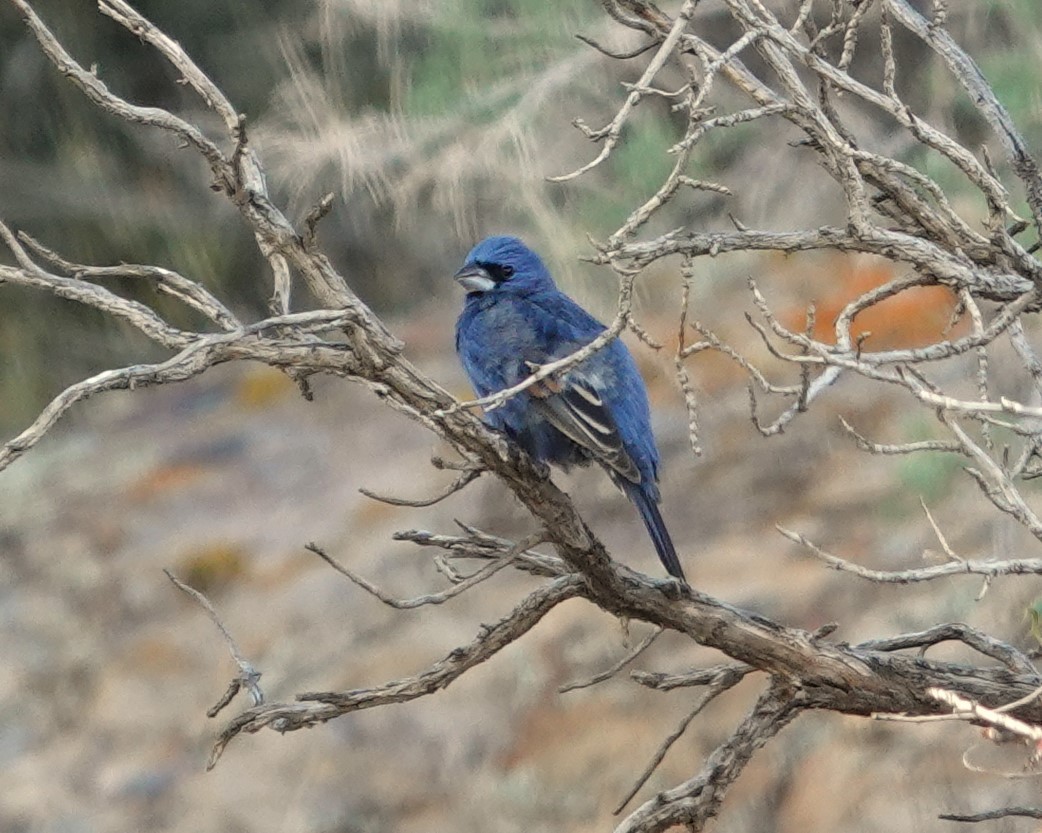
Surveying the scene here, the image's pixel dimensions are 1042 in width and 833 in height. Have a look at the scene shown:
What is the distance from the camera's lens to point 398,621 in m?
8.59

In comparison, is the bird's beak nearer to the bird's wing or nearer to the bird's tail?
the bird's wing

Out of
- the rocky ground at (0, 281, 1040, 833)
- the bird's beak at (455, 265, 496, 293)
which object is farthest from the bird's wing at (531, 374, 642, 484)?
the rocky ground at (0, 281, 1040, 833)

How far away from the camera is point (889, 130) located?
818 cm

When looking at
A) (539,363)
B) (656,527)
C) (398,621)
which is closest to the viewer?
(656,527)

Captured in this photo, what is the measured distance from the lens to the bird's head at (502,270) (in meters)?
4.55

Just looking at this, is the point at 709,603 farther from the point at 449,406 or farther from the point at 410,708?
the point at 410,708

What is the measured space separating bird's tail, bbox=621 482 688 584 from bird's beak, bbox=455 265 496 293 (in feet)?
2.33

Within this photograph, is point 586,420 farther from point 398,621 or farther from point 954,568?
point 398,621

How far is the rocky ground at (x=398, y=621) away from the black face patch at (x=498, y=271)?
6.30ft

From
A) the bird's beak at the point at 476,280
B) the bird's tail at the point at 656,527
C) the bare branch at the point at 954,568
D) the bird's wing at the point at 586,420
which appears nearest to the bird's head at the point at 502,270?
the bird's beak at the point at 476,280

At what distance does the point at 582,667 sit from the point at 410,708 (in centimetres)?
98

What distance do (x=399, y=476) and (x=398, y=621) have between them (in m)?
1.09

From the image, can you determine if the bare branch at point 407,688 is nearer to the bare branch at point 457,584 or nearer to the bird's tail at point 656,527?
the bare branch at point 457,584

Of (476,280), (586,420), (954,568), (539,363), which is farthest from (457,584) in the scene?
(476,280)
